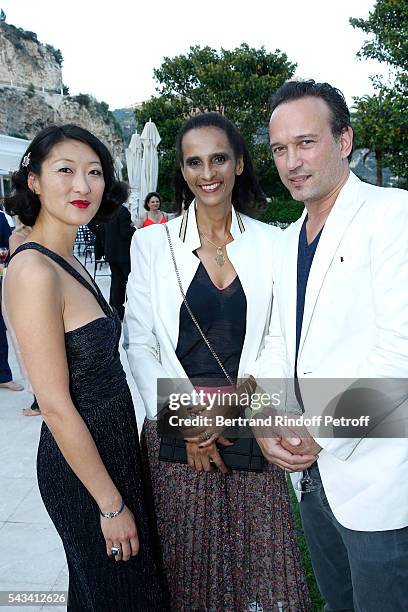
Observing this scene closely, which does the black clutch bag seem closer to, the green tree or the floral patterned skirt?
the floral patterned skirt

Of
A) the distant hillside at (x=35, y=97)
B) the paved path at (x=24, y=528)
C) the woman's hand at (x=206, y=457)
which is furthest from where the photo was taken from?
the distant hillside at (x=35, y=97)

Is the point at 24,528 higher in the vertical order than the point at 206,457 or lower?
lower

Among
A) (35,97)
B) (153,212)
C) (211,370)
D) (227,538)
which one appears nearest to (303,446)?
(211,370)

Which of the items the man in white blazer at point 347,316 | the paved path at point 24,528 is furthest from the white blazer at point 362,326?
the paved path at point 24,528

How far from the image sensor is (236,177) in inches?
82.7

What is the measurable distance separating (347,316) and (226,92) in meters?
26.7

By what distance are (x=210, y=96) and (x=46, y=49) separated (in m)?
50.6

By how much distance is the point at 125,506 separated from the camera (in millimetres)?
1648

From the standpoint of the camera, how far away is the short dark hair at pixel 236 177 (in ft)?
6.49

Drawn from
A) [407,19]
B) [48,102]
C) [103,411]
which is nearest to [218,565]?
[103,411]

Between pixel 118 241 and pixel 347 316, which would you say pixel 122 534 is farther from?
pixel 118 241

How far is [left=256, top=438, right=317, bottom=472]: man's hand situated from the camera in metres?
1.56

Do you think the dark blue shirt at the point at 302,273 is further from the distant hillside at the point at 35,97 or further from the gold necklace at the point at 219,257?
the distant hillside at the point at 35,97

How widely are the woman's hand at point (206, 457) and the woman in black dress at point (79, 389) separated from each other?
20 cm
